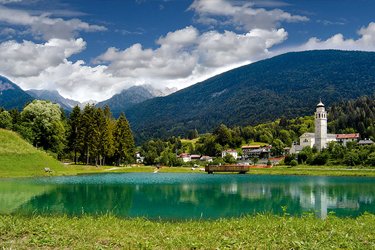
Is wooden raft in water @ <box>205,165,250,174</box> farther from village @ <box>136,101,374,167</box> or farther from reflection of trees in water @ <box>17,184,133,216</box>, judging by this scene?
reflection of trees in water @ <box>17,184,133,216</box>

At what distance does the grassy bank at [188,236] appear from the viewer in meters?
11.3

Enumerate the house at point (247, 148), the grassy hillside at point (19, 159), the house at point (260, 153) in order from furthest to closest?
the house at point (247, 148) < the house at point (260, 153) < the grassy hillside at point (19, 159)

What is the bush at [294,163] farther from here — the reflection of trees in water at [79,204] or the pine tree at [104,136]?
the reflection of trees in water at [79,204]

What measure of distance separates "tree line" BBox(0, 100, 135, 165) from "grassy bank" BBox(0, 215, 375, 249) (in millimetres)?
64770

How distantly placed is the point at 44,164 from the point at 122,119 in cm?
3356

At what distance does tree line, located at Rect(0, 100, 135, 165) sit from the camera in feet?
257

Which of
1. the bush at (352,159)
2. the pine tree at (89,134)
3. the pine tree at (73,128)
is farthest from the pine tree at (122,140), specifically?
the bush at (352,159)

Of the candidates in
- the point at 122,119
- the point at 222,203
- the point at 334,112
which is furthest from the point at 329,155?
the point at 334,112

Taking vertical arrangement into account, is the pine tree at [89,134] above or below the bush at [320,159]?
above

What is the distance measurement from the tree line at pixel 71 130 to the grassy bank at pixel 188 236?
6477 centimetres

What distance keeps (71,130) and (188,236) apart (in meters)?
79.0

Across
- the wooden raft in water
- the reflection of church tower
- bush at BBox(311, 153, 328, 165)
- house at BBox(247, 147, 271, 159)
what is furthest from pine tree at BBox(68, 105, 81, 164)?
house at BBox(247, 147, 271, 159)

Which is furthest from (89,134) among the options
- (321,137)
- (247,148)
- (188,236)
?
(247,148)

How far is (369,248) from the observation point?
34.9ft
